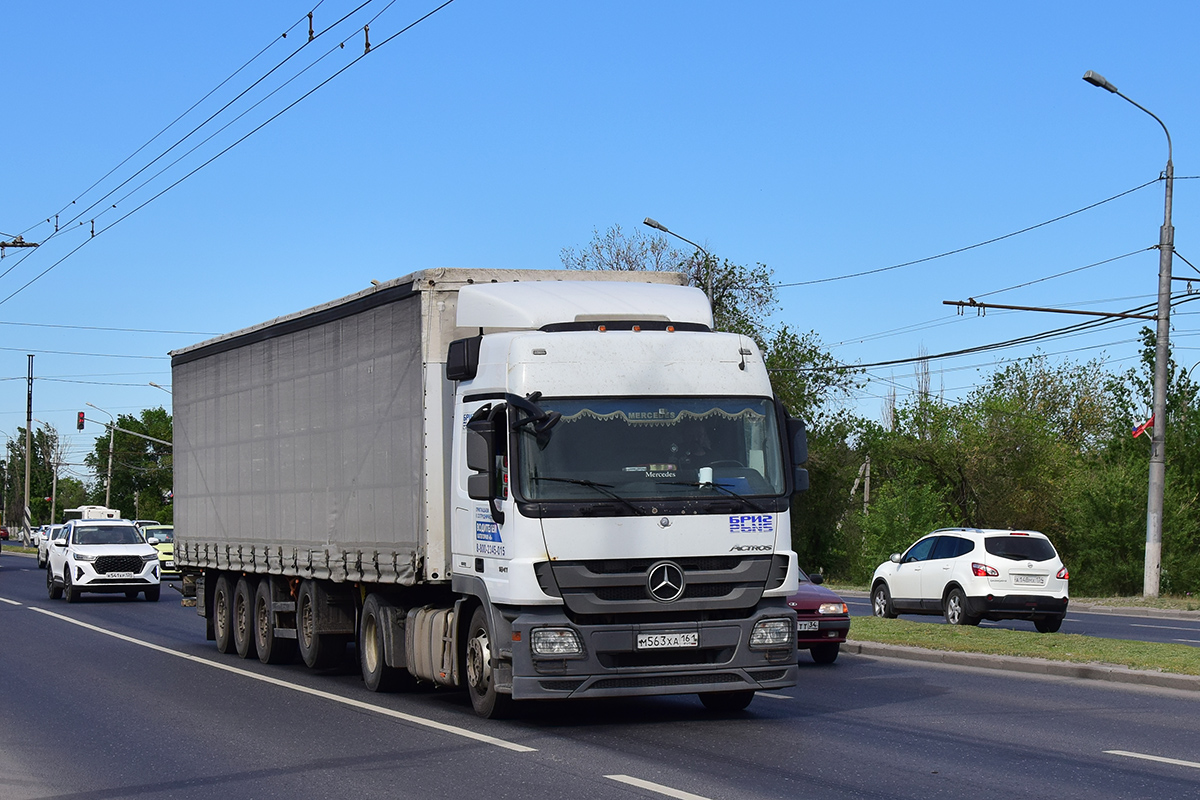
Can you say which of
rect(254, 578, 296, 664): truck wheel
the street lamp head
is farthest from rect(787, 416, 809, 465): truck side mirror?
the street lamp head

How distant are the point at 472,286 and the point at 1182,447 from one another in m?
34.0

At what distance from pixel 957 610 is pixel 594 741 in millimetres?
14463

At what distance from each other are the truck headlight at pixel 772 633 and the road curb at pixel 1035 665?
5270 mm

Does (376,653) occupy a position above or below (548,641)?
below

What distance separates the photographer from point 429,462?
12.5 metres

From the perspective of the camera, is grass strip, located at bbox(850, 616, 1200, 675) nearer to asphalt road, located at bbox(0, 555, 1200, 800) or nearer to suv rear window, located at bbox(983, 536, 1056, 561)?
asphalt road, located at bbox(0, 555, 1200, 800)

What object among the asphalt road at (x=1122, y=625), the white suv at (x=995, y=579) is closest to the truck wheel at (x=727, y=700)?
the asphalt road at (x=1122, y=625)

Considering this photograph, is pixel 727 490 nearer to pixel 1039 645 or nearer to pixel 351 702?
pixel 351 702

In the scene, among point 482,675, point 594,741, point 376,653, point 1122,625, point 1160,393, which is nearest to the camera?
point 594,741

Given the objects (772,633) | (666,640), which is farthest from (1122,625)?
(666,640)

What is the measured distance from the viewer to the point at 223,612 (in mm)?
19016

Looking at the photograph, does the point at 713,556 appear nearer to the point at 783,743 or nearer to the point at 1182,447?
the point at 783,743

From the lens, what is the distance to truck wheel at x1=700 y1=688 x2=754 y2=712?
41.1 ft

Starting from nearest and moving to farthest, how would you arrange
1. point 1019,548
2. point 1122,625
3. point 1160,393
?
point 1019,548, point 1122,625, point 1160,393
